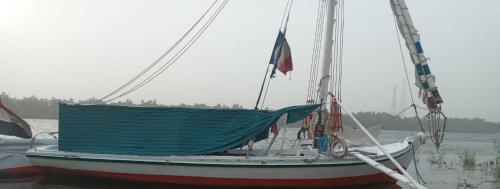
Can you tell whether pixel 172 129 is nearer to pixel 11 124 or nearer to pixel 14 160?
pixel 14 160

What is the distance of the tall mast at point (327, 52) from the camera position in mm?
15742

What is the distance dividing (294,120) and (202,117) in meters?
2.73

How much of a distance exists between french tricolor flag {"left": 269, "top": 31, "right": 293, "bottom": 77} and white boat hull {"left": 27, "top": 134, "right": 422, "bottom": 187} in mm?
4062

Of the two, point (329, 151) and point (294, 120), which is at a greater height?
point (294, 120)

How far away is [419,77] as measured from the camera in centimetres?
1641

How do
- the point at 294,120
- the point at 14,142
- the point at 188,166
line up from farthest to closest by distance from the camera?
the point at 14,142 → the point at 294,120 → the point at 188,166

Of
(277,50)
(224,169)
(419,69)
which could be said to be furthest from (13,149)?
(419,69)

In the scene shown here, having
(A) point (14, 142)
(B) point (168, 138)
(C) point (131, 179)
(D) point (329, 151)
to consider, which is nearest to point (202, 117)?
(B) point (168, 138)

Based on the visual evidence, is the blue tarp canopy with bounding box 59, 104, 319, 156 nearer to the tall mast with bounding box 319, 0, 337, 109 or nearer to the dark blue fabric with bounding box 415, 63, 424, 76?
the tall mast with bounding box 319, 0, 337, 109

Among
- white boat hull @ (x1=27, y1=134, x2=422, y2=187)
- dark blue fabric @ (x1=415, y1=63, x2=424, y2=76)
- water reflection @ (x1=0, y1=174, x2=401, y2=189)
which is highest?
dark blue fabric @ (x1=415, y1=63, x2=424, y2=76)

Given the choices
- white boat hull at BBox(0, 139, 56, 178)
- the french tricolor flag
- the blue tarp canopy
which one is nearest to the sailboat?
the blue tarp canopy

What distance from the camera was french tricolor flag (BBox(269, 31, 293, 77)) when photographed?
16.8 metres

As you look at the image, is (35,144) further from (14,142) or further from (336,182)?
(336,182)

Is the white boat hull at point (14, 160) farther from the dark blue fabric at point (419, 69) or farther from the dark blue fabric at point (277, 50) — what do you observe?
the dark blue fabric at point (419, 69)
